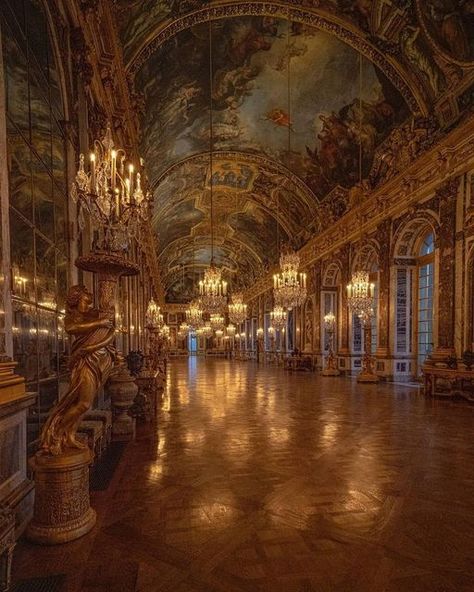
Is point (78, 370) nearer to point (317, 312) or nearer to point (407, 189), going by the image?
point (407, 189)

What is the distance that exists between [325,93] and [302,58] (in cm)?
163

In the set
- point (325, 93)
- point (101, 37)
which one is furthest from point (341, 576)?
point (325, 93)

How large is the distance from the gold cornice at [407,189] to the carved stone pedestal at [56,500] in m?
10.6

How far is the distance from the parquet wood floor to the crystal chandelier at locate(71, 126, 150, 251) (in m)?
2.37

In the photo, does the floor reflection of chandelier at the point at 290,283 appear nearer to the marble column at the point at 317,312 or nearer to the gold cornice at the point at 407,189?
the gold cornice at the point at 407,189

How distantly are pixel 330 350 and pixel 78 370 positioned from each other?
14731 mm

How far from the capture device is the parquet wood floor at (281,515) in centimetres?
231

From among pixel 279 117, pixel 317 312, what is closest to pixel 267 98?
pixel 279 117

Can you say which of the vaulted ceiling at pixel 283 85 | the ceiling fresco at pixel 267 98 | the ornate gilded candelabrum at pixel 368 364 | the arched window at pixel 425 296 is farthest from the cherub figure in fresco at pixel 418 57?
the ornate gilded candelabrum at pixel 368 364

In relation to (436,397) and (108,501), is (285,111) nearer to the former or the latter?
(436,397)

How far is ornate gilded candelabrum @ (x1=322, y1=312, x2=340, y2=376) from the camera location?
1630cm

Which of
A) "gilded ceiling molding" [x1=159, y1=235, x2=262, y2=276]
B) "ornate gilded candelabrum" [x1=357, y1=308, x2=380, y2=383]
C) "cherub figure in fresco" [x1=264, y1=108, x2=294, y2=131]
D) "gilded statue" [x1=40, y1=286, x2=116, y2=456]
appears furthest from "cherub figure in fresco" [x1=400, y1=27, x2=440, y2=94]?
"gilded ceiling molding" [x1=159, y1=235, x2=262, y2=276]

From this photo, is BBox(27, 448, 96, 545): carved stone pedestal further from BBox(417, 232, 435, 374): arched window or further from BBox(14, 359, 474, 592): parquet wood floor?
BBox(417, 232, 435, 374): arched window

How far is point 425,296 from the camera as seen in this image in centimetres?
1276
